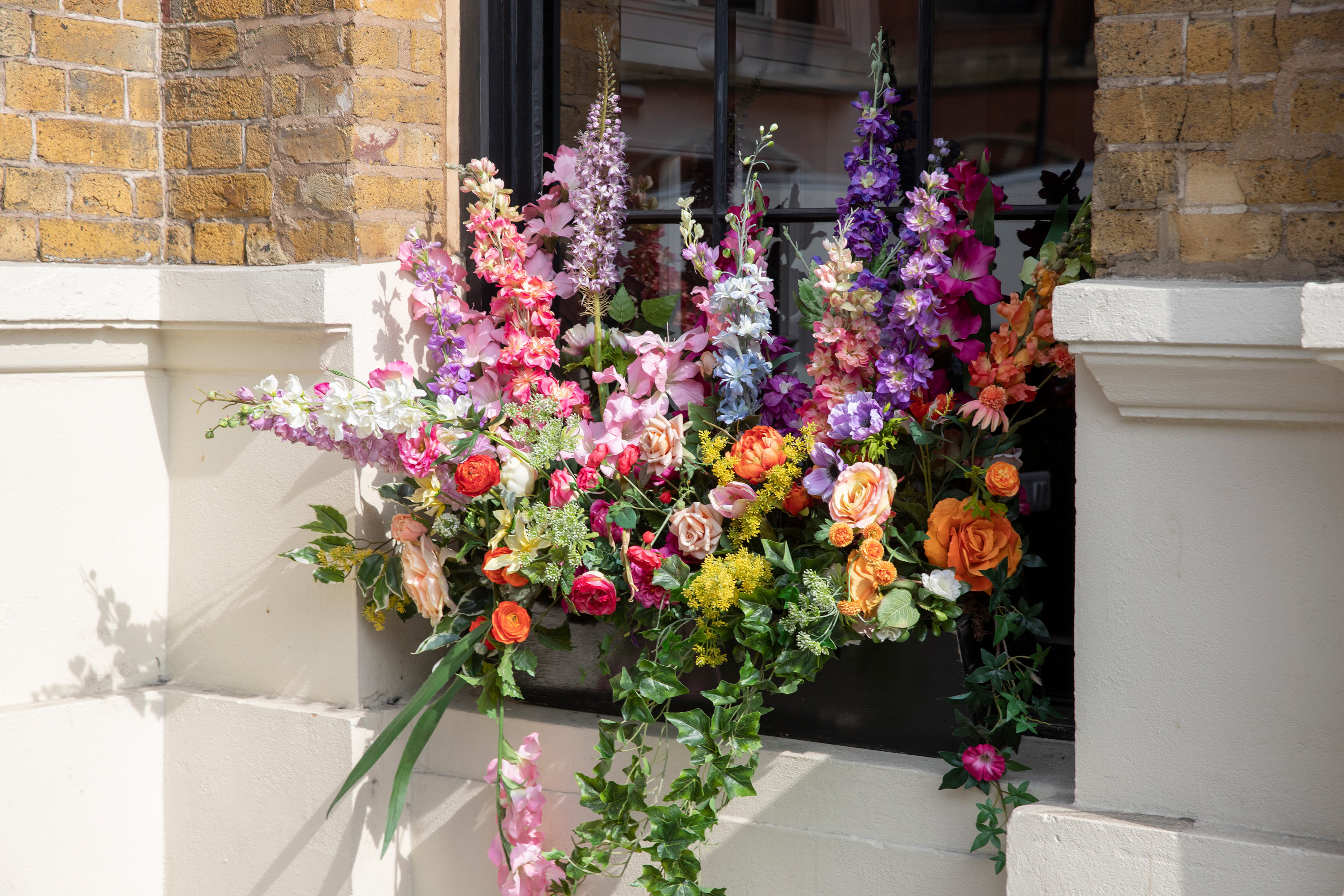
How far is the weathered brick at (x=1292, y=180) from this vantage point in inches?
59.3

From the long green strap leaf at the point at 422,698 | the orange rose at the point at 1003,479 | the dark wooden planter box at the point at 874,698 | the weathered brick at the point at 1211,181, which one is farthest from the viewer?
the long green strap leaf at the point at 422,698

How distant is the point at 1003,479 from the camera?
5.58 ft

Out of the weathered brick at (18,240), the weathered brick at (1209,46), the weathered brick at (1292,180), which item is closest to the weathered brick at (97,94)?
the weathered brick at (18,240)

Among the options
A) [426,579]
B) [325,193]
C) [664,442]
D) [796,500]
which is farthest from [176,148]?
[796,500]

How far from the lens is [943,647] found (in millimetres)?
1836

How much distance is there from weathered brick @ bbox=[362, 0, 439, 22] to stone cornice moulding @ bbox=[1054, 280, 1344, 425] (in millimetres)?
1426

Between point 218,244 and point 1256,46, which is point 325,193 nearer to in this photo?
point 218,244

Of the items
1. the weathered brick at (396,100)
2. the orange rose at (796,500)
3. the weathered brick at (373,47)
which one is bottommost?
the orange rose at (796,500)

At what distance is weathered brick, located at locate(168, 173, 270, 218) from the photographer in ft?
7.60

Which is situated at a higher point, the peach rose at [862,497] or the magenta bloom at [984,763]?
the peach rose at [862,497]

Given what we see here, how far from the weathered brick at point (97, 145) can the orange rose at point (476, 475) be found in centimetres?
110

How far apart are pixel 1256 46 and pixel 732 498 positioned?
101 cm

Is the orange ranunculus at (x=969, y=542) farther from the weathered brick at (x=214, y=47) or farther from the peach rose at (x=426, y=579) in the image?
the weathered brick at (x=214, y=47)

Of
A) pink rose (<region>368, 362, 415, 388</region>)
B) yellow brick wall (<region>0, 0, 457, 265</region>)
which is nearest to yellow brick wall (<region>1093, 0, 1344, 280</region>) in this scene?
pink rose (<region>368, 362, 415, 388</region>)
